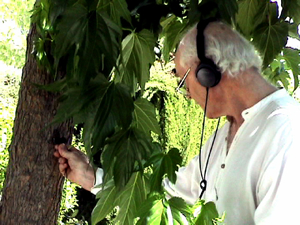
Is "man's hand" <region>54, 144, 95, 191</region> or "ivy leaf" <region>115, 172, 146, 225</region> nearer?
"ivy leaf" <region>115, 172, 146, 225</region>

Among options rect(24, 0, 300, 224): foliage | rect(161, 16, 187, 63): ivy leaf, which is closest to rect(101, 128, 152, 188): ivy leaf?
rect(24, 0, 300, 224): foliage

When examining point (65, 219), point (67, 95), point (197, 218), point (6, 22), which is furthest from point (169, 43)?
point (6, 22)

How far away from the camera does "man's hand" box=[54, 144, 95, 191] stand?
4.59 feet

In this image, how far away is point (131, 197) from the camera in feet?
3.99

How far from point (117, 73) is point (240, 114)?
0.44m

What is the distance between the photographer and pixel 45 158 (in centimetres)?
139

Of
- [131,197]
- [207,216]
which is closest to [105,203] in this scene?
[131,197]

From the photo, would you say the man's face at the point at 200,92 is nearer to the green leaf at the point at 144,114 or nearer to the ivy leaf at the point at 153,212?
the green leaf at the point at 144,114

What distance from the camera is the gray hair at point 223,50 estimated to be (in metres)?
1.29

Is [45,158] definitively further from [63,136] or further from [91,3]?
[91,3]

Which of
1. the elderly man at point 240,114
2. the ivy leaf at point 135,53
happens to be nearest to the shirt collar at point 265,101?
the elderly man at point 240,114

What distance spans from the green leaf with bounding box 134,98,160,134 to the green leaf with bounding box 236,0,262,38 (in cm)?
48

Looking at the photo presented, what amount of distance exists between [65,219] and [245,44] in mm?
2113

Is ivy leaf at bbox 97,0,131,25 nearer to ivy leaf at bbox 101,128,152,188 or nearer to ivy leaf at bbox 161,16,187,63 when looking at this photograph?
ivy leaf at bbox 101,128,152,188
